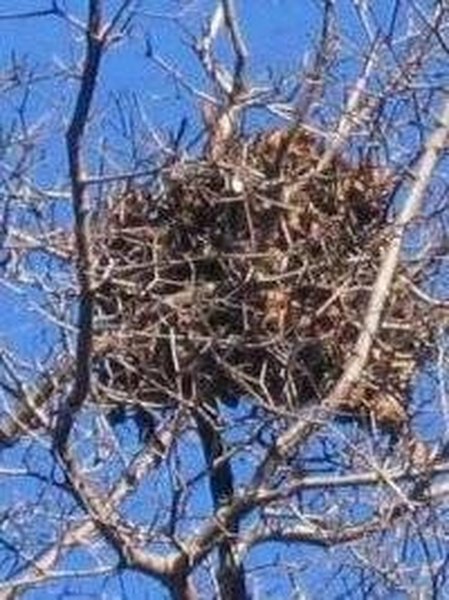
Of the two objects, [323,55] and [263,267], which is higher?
[323,55]

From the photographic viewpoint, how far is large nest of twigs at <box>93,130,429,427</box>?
5.49m

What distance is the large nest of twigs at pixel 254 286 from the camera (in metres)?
5.49

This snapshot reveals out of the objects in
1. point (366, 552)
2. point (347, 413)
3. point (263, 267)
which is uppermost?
point (263, 267)

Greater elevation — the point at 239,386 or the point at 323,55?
the point at 323,55

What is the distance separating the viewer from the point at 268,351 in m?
5.55

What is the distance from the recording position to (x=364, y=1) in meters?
5.82

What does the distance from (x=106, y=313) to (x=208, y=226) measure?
0.54 metres

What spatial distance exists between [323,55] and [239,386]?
0.86 meters

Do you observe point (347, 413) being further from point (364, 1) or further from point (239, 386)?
point (364, 1)

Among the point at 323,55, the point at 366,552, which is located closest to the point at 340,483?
the point at 366,552

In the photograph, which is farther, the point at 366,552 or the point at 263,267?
the point at 263,267

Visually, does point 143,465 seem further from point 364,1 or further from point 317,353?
point 364,1

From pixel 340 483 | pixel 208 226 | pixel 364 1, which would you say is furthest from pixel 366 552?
pixel 364 1

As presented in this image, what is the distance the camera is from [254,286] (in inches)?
222
